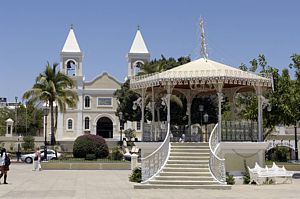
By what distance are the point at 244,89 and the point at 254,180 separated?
790cm

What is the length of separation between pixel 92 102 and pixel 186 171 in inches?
2262

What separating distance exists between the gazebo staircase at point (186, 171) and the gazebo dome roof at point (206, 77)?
295cm

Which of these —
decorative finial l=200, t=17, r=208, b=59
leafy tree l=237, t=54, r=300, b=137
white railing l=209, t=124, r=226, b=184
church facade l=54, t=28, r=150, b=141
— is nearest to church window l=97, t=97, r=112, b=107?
church facade l=54, t=28, r=150, b=141

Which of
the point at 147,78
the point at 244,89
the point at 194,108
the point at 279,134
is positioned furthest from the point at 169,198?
the point at 279,134

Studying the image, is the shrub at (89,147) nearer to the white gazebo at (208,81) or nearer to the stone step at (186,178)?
the white gazebo at (208,81)

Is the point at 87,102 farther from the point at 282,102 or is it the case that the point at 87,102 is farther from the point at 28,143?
the point at 282,102

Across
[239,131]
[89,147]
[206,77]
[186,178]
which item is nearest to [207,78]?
[206,77]

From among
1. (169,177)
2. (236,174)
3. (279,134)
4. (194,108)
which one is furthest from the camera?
(279,134)

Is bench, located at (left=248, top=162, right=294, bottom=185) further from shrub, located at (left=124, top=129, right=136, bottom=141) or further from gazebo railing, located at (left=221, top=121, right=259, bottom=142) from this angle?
shrub, located at (left=124, top=129, right=136, bottom=141)

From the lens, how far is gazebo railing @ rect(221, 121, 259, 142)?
77.8 ft

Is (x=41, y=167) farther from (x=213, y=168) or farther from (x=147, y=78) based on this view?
(x=213, y=168)

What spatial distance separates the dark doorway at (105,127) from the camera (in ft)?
253

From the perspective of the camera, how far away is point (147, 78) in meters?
25.0

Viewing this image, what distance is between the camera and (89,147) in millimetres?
39250
